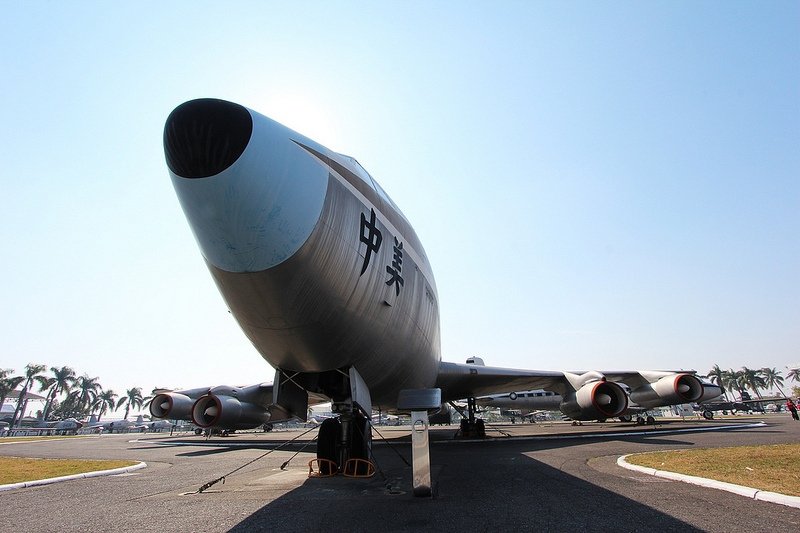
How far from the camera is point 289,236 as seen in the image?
168 inches

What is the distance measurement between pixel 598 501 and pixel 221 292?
212 inches

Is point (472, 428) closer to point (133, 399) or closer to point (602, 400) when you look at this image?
point (602, 400)

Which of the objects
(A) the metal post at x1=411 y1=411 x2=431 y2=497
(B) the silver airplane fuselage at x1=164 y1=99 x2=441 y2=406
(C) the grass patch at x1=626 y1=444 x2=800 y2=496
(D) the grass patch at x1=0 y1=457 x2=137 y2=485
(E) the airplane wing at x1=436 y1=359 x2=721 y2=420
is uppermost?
(B) the silver airplane fuselage at x1=164 y1=99 x2=441 y2=406

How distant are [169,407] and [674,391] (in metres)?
17.9

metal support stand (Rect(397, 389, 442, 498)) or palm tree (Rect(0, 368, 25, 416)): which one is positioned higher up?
palm tree (Rect(0, 368, 25, 416))

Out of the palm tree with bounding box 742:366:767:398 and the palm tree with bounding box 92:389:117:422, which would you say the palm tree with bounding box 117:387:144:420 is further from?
the palm tree with bounding box 742:366:767:398

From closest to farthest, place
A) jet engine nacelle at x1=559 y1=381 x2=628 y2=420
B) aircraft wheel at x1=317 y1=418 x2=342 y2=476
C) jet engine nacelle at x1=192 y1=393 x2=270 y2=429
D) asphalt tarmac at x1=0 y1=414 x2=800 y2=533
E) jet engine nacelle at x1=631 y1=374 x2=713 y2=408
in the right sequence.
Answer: asphalt tarmac at x1=0 y1=414 x2=800 y2=533, aircraft wheel at x1=317 y1=418 x2=342 y2=476, jet engine nacelle at x1=559 y1=381 x2=628 y2=420, jet engine nacelle at x1=192 y1=393 x2=270 y2=429, jet engine nacelle at x1=631 y1=374 x2=713 y2=408

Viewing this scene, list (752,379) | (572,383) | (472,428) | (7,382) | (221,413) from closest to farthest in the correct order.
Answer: (221,413) < (572,383) < (472,428) < (7,382) < (752,379)

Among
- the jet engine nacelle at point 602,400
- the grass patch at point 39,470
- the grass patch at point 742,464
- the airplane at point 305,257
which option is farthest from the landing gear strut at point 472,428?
the grass patch at point 39,470

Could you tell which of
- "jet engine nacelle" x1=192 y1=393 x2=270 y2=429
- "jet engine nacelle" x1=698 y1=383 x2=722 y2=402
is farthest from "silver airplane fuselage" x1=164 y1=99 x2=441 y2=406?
"jet engine nacelle" x1=698 y1=383 x2=722 y2=402

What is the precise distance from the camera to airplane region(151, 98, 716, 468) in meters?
3.97

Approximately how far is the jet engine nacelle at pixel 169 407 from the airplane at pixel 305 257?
10363 millimetres

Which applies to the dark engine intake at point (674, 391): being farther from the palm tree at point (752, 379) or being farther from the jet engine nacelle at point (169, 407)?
the palm tree at point (752, 379)

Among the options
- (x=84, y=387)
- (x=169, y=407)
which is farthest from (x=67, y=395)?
(x=169, y=407)
